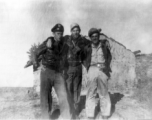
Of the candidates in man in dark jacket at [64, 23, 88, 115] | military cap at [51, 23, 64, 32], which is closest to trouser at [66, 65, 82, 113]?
man in dark jacket at [64, 23, 88, 115]

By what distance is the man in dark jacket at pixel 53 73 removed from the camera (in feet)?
14.3

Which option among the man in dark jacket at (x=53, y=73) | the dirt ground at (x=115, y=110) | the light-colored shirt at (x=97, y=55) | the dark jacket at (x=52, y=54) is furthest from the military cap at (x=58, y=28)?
the dirt ground at (x=115, y=110)

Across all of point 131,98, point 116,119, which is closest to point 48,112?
point 116,119

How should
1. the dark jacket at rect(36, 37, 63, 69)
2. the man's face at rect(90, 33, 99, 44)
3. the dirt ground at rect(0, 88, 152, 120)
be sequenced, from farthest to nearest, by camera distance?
the dirt ground at rect(0, 88, 152, 120), the man's face at rect(90, 33, 99, 44), the dark jacket at rect(36, 37, 63, 69)

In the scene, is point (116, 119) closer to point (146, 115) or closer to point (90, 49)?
point (146, 115)

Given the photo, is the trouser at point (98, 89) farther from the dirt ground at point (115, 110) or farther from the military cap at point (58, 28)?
the military cap at point (58, 28)

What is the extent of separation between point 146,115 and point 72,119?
2265 mm

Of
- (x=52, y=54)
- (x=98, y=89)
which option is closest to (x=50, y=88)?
(x=52, y=54)

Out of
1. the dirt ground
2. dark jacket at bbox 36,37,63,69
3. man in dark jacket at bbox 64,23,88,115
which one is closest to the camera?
dark jacket at bbox 36,37,63,69

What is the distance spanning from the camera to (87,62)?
4695mm

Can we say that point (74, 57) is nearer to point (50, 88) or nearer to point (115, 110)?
point (50, 88)

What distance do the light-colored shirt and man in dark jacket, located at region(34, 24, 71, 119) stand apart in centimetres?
86

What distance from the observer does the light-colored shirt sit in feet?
14.9

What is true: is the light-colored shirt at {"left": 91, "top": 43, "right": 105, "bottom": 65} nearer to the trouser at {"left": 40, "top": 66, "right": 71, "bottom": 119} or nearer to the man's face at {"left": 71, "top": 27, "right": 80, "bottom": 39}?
the man's face at {"left": 71, "top": 27, "right": 80, "bottom": 39}
